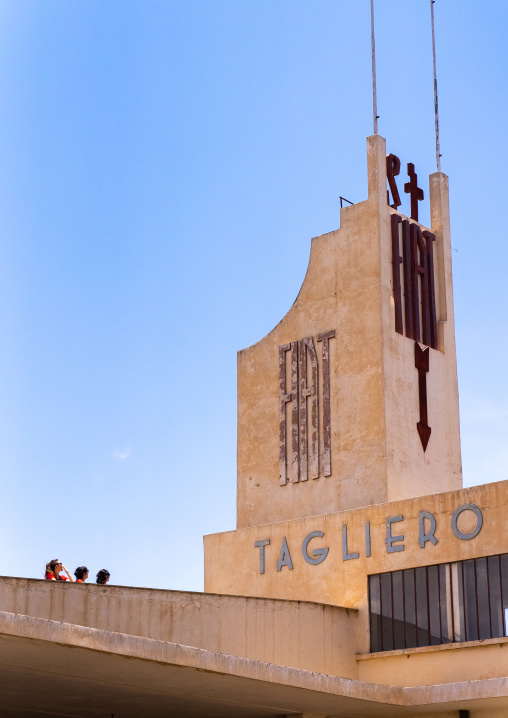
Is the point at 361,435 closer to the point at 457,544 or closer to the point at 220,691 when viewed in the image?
the point at 457,544

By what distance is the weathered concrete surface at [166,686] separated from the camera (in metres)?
16.7

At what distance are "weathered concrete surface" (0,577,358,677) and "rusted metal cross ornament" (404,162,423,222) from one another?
37.3ft

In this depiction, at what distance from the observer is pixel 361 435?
28.8 metres

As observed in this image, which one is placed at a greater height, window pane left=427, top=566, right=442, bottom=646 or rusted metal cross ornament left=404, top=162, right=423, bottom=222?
rusted metal cross ornament left=404, top=162, right=423, bottom=222

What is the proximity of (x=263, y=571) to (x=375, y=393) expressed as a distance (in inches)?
196

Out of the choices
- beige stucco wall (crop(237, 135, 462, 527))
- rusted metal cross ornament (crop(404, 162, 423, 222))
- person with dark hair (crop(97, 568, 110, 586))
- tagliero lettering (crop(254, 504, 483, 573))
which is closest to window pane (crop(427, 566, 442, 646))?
tagliero lettering (crop(254, 504, 483, 573))

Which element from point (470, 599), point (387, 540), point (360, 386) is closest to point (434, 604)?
point (470, 599)

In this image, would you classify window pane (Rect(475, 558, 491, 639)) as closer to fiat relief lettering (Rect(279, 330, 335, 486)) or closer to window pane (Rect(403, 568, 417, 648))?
window pane (Rect(403, 568, 417, 648))

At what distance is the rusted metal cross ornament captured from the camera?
105ft

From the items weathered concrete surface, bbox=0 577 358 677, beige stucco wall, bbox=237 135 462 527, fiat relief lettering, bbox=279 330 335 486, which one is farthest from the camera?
fiat relief lettering, bbox=279 330 335 486

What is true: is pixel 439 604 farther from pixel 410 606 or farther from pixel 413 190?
pixel 413 190

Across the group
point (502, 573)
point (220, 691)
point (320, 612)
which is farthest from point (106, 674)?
point (502, 573)

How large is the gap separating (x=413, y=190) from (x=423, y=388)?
→ 5742mm

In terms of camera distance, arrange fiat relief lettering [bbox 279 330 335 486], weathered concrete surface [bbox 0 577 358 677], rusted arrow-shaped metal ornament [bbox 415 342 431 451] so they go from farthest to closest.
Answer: fiat relief lettering [bbox 279 330 335 486], rusted arrow-shaped metal ornament [bbox 415 342 431 451], weathered concrete surface [bbox 0 577 358 677]
